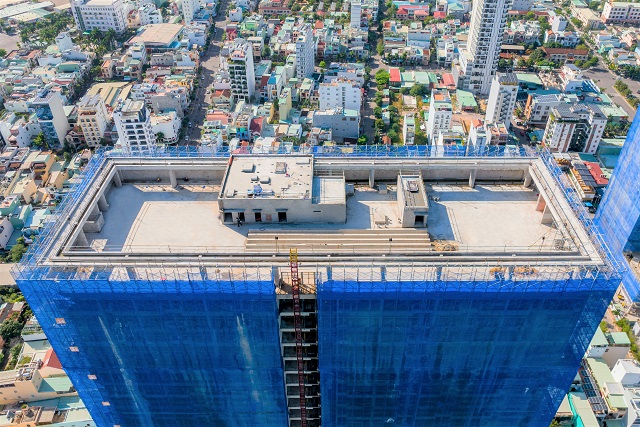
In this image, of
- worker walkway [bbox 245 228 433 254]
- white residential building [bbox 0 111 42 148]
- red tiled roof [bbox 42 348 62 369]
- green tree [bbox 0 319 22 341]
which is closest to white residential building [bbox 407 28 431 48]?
white residential building [bbox 0 111 42 148]

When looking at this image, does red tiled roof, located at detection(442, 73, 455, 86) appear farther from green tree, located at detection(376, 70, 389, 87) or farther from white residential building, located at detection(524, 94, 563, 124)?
white residential building, located at detection(524, 94, 563, 124)

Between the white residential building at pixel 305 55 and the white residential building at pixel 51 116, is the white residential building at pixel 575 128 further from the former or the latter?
the white residential building at pixel 51 116

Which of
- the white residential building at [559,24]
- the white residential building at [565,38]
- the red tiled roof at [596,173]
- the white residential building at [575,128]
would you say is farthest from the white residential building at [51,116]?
the white residential building at [559,24]

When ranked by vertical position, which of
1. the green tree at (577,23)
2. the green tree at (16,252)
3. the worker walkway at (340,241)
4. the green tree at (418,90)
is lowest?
the green tree at (16,252)

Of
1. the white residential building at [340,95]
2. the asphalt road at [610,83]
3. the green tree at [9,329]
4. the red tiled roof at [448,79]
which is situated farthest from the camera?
the red tiled roof at [448,79]

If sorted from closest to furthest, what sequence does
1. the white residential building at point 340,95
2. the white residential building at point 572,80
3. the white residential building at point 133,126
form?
the white residential building at point 133,126, the white residential building at point 340,95, the white residential building at point 572,80

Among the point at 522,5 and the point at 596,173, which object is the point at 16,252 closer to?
the point at 596,173
